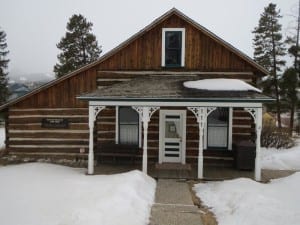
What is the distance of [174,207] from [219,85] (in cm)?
602

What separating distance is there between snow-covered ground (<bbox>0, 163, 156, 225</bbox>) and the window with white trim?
2.94 metres

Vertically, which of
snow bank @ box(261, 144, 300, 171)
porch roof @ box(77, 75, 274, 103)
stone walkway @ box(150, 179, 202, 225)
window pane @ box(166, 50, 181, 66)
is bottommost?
snow bank @ box(261, 144, 300, 171)

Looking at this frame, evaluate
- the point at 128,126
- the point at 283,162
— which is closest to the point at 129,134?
the point at 128,126

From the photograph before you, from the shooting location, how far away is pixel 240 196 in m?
8.97

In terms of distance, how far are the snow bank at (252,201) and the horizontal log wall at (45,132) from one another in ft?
21.0

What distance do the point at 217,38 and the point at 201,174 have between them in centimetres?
605

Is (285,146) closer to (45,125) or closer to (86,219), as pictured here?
(45,125)

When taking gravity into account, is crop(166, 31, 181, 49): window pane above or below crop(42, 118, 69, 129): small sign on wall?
above

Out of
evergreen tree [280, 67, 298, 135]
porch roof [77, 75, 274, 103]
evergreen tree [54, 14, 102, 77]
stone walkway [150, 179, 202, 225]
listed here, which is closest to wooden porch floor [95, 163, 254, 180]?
stone walkway [150, 179, 202, 225]

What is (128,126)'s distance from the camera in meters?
14.3

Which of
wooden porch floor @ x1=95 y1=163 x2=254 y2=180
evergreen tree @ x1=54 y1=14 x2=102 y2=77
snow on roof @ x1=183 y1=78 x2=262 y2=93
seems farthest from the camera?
evergreen tree @ x1=54 y1=14 x2=102 y2=77

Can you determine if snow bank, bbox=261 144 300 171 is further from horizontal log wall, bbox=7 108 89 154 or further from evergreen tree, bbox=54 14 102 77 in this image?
evergreen tree, bbox=54 14 102 77

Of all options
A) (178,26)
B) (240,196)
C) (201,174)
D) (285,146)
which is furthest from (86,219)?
(285,146)

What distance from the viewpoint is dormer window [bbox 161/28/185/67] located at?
46.5ft
